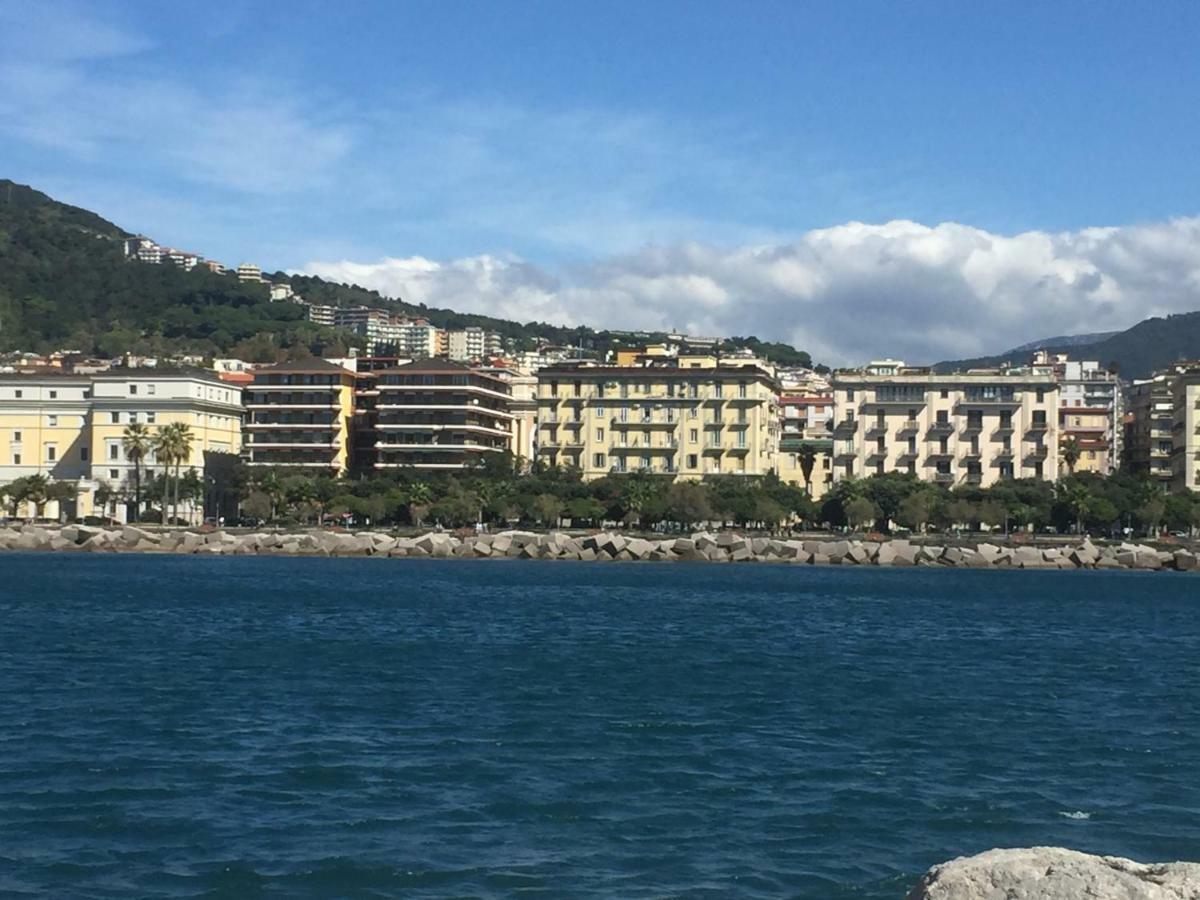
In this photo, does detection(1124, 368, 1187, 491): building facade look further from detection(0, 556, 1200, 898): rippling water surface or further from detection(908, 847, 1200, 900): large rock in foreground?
detection(908, 847, 1200, 900): large rock in foreground

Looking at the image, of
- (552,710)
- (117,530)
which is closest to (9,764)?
(552,710)

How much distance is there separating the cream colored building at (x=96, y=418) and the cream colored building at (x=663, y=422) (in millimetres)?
25198

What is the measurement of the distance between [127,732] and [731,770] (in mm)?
8305

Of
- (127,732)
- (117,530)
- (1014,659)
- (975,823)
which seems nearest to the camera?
(975,823)

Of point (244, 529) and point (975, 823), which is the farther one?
point (244, 529)

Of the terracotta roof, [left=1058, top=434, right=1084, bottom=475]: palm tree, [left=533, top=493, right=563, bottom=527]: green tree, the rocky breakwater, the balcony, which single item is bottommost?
the rocky breakwater

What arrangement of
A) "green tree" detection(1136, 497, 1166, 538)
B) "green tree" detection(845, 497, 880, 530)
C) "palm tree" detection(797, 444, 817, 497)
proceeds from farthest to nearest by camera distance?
"palm tree" detection(797, 444, 817, 497), "green tree" detection(845, 497, 880, 530), "green tree" detection(1136, 497, 1166, 538)

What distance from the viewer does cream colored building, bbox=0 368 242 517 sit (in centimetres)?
12000

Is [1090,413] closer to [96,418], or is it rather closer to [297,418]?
[297,418]

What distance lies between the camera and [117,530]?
99.1 m

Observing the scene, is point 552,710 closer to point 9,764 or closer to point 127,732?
point 127,732

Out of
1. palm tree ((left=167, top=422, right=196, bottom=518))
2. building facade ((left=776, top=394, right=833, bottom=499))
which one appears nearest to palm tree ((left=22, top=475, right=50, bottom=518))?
palm tree ((left=167, top=422, right=196, bottom=518))

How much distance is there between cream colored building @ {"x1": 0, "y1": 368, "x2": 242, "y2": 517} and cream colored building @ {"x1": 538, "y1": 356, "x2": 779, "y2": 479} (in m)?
25.2

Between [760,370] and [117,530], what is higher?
[760,370]
